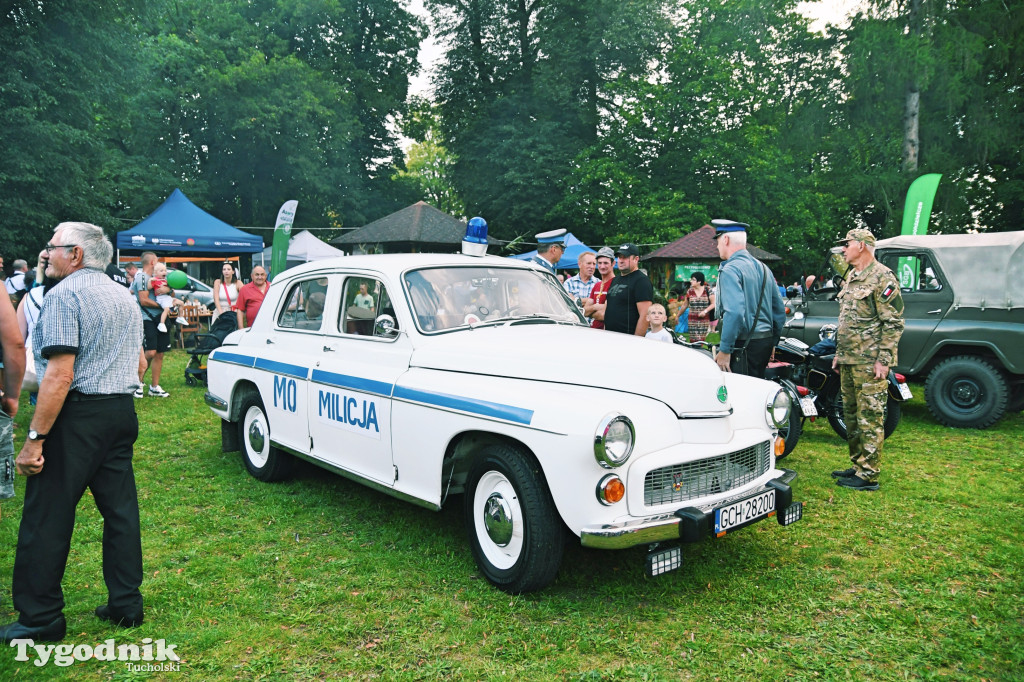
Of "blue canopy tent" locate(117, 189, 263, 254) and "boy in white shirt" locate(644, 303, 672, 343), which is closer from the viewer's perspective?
"boy in white shirt" locate(644, 303, 672, 343)

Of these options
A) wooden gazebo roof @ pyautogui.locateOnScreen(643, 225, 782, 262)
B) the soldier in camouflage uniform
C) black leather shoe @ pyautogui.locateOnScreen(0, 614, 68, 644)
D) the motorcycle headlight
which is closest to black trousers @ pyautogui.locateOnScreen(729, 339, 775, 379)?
the soldier in camouflage uniform

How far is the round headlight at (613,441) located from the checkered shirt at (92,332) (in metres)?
2.34

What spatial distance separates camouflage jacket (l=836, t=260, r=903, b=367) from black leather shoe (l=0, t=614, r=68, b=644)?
5718mm

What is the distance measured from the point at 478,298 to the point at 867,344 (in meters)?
3.29

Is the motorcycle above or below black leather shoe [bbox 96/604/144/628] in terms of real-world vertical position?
above

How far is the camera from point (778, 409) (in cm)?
418

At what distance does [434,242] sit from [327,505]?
62.9 feet

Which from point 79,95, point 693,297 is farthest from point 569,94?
point 693,297

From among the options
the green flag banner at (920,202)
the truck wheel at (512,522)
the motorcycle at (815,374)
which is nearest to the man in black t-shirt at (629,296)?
the motorcycle at (815,374)

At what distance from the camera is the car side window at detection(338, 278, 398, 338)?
4711mm

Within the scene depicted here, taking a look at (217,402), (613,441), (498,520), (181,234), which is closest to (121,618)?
(498,520)

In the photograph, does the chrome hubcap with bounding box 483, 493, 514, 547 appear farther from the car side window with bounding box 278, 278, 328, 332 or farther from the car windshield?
the car side window with bounding box 278, 278, 328, 332

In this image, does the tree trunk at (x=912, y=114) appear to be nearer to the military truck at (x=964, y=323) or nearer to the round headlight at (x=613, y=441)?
the military truck at (x=964, y=323)

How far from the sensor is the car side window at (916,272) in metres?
8.38
